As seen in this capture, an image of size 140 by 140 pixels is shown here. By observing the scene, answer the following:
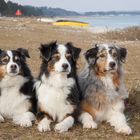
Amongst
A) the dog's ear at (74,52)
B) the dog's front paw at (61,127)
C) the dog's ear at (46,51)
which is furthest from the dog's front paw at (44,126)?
the dog's ear at (74,52)

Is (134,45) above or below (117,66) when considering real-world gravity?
below

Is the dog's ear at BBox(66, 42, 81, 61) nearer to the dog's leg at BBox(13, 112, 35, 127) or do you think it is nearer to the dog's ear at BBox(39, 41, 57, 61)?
the dog's ear at BBox(39, 41, 57, 61)

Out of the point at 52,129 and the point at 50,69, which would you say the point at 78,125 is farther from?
the point at 50,69

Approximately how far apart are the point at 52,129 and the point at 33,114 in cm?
72

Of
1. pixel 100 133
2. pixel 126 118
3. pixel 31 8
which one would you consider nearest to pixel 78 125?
pixel 100 133

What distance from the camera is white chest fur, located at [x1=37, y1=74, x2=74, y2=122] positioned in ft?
30.0

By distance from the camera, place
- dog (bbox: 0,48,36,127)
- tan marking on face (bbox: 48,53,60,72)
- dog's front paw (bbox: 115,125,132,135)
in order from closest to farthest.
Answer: dog's front paw (bbox: 115,125,132,135)
tan marking on face (bbox: 48,53,60,72)
dog (bbox: 0,48,36,127)

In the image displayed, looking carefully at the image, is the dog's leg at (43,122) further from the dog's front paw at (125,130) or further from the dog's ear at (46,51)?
the dog's front paw at (125,130)

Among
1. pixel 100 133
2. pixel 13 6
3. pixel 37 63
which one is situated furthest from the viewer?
pixel 13 6

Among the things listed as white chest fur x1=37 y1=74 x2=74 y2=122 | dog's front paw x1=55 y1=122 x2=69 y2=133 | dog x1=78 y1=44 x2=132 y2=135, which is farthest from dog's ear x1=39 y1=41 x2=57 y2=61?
dog's front paw x1=55 y1=122 x2=69 y2=133

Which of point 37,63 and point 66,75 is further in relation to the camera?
point 37,63

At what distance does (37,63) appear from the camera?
1694 centimetres

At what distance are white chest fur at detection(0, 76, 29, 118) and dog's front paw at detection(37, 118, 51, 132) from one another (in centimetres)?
73

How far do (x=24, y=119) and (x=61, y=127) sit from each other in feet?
2.89
